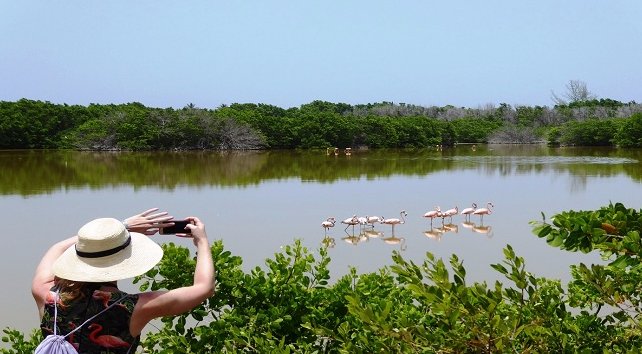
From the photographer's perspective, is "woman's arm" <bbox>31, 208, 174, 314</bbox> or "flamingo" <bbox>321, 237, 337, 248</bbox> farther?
"flamingo" <bbox>321, 237, 337, 248</bbox>

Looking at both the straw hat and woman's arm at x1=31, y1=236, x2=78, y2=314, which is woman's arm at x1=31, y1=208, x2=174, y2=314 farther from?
the straw hat

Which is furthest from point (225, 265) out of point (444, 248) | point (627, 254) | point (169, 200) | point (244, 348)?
point (169, 200)

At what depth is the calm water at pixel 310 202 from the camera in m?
8.70

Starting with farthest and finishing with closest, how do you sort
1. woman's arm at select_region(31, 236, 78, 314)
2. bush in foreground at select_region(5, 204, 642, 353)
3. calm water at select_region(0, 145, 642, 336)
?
1. calm water at select_region(0, 145, 642, 336)
2. woman's arm at select_region(31, 236, 78, 314)
3. bush in foreground at select_region(5, 204, 642, 353)

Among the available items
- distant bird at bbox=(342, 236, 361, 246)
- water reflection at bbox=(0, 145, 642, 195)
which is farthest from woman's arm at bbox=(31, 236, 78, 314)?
water reflection at bbox=(0, 145, 642, 195)

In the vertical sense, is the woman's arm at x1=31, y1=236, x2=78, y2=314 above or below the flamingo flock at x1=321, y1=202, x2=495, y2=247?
above

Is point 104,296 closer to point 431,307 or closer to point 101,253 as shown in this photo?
point 101,253

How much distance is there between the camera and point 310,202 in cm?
1472

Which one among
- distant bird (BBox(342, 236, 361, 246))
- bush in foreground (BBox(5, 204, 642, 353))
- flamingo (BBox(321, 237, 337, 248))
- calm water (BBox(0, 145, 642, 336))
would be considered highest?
bush in foreground (BBox(5, 204, 642, 353))

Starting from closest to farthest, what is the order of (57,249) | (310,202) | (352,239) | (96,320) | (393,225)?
(96,320)
(57,249)
(352,239)
(393,225)
(310,202)

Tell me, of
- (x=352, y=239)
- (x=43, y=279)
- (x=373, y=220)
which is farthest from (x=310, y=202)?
(x=43, y=279)

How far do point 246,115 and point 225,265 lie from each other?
43190 millimetres

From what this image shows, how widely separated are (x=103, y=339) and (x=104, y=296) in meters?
0.12

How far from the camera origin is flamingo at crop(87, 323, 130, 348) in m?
1.72
